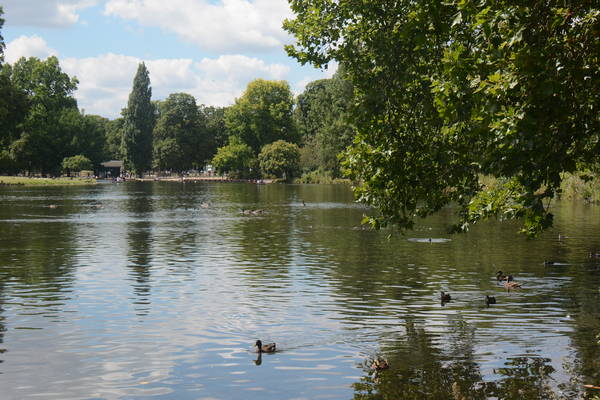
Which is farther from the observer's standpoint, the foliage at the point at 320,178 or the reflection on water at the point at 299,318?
the foliage at the point at 320,178

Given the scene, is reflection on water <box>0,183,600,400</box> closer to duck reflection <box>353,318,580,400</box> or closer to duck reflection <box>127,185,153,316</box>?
duck reflection <box>353,318,580,400</box>

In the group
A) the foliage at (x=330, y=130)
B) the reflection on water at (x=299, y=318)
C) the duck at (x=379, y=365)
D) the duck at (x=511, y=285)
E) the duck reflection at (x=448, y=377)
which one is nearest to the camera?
the duck reflection at (x=448, y=377)

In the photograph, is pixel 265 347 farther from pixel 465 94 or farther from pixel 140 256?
pixel 140 256

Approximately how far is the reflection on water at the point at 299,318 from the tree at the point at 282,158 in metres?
133

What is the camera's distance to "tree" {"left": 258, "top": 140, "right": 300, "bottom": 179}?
598ft

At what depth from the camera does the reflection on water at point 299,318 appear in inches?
666

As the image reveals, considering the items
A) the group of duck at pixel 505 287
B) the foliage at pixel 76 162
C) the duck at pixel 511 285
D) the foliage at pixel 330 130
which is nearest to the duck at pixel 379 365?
the group of duck at pixel 505 287

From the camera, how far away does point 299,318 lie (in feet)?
79.2

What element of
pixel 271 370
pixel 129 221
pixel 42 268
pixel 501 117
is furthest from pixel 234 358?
pixel 129 221

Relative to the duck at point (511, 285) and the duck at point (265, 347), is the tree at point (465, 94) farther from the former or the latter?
the duck at point (265, 347)

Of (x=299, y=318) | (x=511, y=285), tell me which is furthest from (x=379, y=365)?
(x=511, y=285)

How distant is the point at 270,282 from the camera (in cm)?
3189

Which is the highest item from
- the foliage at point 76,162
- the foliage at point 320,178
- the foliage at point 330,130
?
the foliage at point 330,130

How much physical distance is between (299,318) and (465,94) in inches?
434
